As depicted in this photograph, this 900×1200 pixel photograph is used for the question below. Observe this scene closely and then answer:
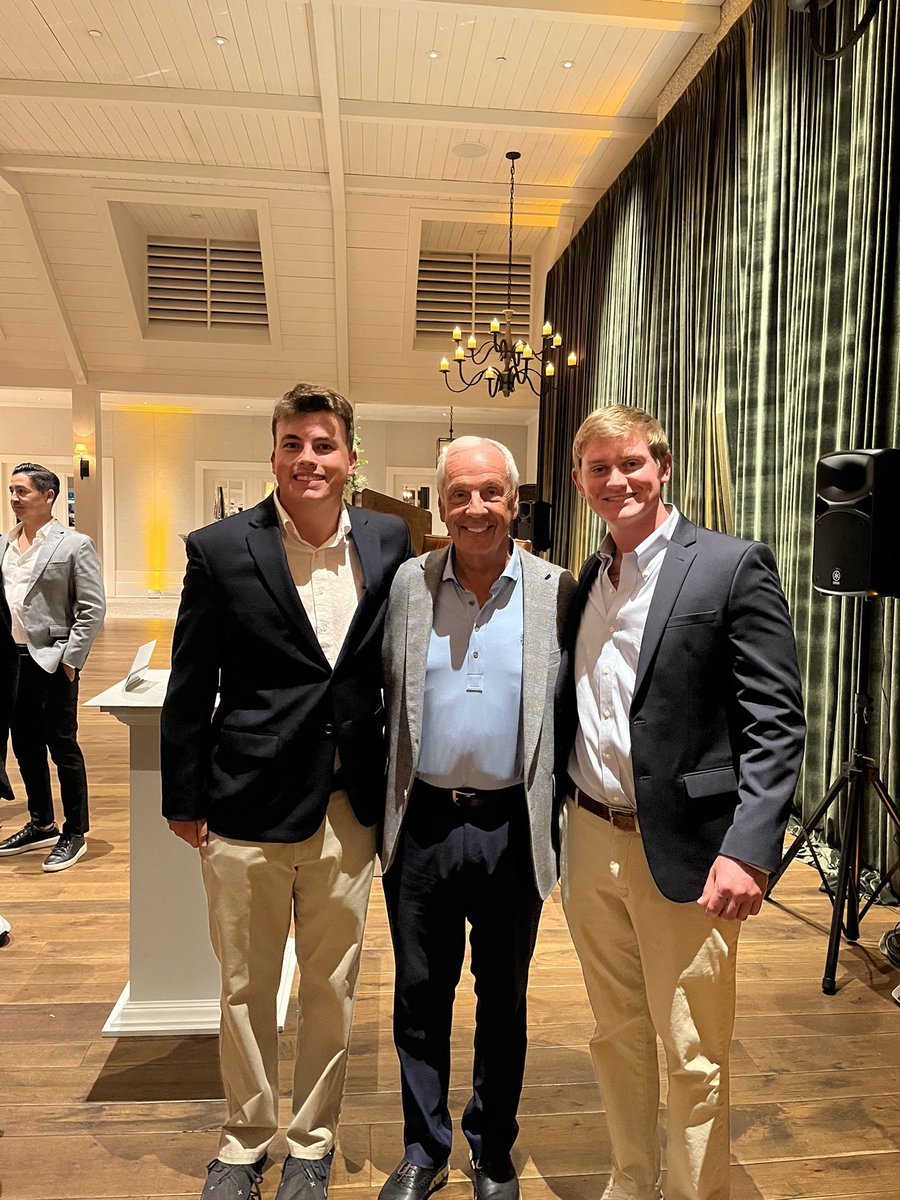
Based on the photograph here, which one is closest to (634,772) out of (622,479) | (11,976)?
(622,479)

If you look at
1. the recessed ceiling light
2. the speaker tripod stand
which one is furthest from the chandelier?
the speaker tripod stand

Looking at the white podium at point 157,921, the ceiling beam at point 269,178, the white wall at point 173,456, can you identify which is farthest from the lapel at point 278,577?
the white wall at point 173,456

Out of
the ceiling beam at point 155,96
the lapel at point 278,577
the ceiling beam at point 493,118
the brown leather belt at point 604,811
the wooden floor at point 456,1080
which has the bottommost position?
the wooden floor at point 456,1080

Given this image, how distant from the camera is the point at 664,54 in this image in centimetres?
696

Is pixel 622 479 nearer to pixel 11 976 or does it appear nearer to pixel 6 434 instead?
pixel 11 976

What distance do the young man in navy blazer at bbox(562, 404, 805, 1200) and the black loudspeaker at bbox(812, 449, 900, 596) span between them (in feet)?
5.45

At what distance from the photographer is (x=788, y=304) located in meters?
4.60

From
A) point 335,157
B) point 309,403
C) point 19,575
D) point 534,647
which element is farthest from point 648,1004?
point 335,157

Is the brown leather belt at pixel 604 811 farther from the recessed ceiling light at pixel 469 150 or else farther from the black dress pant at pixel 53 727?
the recessed ceiling light at pixel 469 150

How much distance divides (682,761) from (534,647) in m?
0.37

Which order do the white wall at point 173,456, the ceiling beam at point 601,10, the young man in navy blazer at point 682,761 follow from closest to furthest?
the young man in navy blazer at point 682,761, the ceiling beam at point 601,10, the white wall at point 173,456

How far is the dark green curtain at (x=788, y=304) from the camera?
12.5 ft

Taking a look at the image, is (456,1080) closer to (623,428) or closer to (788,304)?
(623,428)

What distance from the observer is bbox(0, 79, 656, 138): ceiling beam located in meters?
7.87
